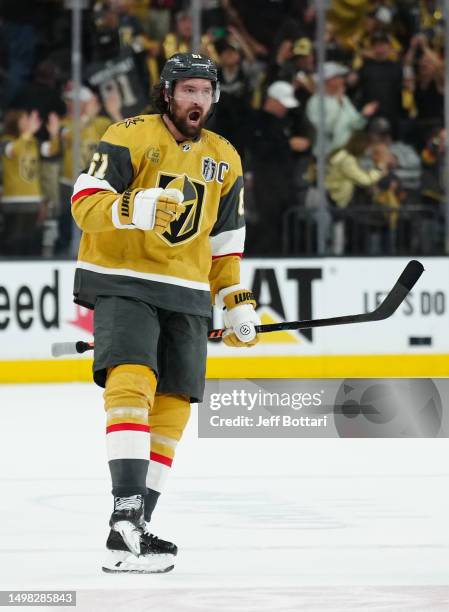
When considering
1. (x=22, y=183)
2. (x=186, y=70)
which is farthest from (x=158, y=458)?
(x=22, y=183)

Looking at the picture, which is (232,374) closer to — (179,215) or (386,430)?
(386,430)

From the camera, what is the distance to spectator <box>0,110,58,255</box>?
8055 millimetres

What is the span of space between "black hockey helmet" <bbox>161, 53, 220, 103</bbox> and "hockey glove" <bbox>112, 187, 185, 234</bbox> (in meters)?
0.31

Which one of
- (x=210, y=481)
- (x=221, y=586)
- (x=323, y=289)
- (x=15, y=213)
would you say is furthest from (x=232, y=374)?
(x=221, y=586)

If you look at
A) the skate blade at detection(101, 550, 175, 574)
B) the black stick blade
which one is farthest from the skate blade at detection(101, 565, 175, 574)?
the black stick blade

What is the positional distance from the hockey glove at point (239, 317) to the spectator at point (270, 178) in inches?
166

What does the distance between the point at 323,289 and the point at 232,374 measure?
677 millimetres

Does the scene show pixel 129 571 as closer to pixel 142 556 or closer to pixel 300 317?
pixel 142 556

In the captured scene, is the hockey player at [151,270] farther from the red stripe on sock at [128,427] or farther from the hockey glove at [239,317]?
the hockey glove at [239,317]

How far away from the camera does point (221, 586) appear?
3.05 meters

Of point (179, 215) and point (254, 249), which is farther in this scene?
point (254, 249)

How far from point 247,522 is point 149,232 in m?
0.95

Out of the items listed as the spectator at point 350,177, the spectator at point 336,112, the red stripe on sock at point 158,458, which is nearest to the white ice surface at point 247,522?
the red stripe on sock at point 158,458

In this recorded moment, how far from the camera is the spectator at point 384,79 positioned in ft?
27.7
